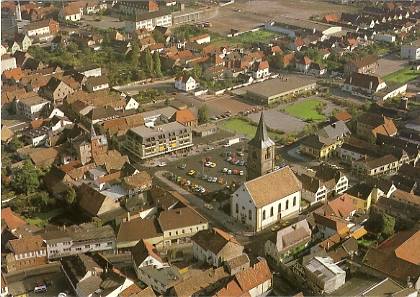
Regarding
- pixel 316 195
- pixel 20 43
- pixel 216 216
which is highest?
pixel 20 43

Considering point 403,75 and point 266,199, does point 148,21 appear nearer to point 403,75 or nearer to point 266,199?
point 403,75

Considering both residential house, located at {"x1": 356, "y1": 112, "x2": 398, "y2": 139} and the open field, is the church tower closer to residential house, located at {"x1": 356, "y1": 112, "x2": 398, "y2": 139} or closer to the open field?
residential house, located at {"x1": 356, "y1": 112, "x2": 398, "y2": 139}

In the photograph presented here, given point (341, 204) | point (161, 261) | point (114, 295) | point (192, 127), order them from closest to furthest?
point (114, 295)
point (161, 261)
point (341, 204)
point (192, 127)

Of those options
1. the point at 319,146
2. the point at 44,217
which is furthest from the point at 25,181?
the point at 319,146

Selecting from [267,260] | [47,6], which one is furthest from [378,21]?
[267,260]

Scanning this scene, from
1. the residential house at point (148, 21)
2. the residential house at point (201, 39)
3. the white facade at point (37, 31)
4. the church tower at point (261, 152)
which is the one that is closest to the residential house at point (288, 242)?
the church tower at point (261, 152)

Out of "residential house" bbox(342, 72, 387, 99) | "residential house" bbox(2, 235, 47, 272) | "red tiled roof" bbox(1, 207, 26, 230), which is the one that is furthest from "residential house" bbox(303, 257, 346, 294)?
"residential house" bbox(342, 72, 387, 99)

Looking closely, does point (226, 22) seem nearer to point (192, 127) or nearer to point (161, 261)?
point (192, 127)
